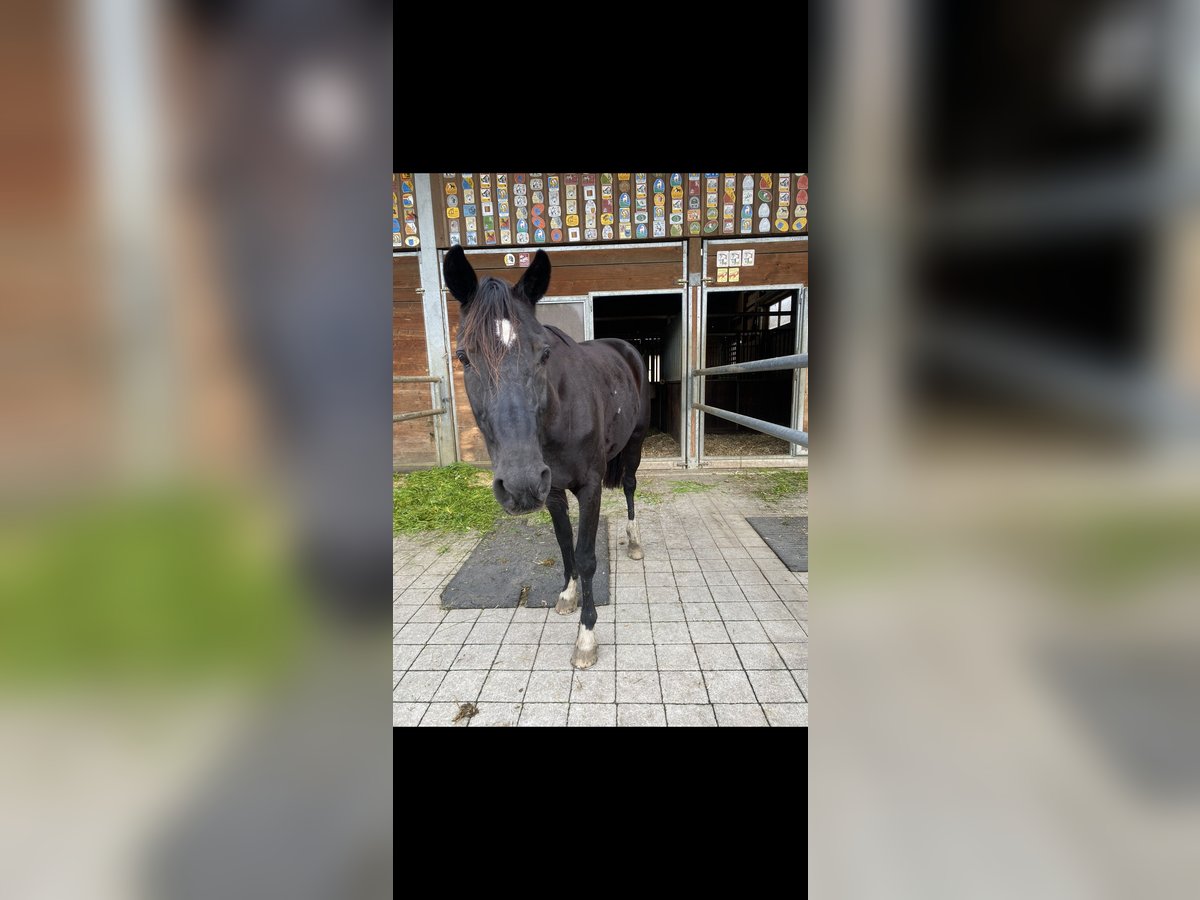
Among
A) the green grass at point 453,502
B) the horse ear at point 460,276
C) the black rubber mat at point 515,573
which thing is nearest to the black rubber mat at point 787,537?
the green grass at point 453,502

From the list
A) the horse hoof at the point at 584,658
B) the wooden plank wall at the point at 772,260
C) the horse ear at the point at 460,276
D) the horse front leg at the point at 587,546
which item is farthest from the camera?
the wooden plank wall at the point at 772,260

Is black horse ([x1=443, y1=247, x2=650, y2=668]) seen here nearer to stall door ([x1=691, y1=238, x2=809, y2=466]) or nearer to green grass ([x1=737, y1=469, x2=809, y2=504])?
stall door ([x1=691, y1=238, x2=809, y2=466])

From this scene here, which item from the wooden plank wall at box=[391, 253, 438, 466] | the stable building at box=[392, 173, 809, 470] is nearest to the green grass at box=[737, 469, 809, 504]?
the stable building at box=[392, 173, 809, 470]

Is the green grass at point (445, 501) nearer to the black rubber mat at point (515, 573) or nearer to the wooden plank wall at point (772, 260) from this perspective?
the black rubber mat at point (515, 573)

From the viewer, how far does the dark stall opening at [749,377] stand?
304 inches

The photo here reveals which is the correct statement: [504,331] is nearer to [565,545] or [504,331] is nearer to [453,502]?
[565,545]

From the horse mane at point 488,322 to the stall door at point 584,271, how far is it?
432 cm
